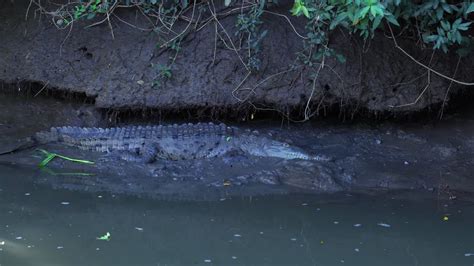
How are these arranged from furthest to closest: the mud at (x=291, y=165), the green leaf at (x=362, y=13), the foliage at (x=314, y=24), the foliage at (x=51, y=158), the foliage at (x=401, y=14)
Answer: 1. the foliage at (x=51, y=158)
2. the mud at (x=291, y=165)
3. the foliage at (x=314, y=24)
4. the foliage at (x=401, y=14)
5. the green leaf at (x=362, y=13)

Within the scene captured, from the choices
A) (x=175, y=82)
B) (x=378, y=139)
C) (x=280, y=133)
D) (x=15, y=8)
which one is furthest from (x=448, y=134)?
(x=15, y=8)

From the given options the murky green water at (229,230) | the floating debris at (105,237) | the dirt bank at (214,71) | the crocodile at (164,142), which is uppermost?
the dirt bank at (214,71)

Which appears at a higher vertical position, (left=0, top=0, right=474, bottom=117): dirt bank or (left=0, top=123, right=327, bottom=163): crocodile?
(left=0, top=0, right=474, bottom=117): dirt bank

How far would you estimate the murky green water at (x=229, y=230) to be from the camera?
4.82m

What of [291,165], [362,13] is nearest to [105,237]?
[291,165]

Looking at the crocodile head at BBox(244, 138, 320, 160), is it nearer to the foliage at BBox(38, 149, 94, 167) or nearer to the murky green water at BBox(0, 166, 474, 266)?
the murky green water at BBox(0, 166, 474, 266)

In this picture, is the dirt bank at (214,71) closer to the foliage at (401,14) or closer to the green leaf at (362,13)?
the foliage at (401,14)

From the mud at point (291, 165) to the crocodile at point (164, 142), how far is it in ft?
0.44

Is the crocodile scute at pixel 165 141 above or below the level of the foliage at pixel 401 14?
below

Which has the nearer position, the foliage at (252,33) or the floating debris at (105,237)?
the floating debris at (105,237)

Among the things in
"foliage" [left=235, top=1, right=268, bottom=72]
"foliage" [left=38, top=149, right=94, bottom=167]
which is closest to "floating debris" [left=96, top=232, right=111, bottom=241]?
"foliage" [left=38, top=149, right=94, bottom=167]

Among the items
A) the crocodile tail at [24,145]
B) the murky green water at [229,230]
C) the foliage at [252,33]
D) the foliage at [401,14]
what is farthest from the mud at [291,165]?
the foliage at [401,14]

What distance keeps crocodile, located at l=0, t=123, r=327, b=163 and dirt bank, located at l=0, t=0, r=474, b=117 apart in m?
0.38

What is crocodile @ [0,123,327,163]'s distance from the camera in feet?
24.3
